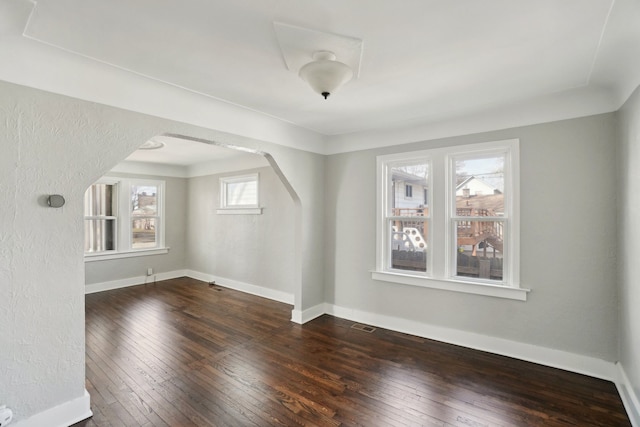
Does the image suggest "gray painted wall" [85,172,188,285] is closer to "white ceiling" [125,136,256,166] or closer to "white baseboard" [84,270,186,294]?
"white baseboard" [84,270,186,294]

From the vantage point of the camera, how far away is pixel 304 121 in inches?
145

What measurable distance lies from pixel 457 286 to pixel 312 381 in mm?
1875

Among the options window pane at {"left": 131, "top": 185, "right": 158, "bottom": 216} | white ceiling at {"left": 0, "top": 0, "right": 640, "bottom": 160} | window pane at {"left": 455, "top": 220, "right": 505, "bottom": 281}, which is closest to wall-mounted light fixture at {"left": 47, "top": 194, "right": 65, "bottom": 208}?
white ceiling at {"left": 0, "top": 0, "right": 640, "bottom": 160}

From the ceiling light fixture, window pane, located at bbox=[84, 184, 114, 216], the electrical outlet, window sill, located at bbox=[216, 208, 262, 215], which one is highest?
the ceiling light fixture

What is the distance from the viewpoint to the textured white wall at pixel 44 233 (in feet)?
6.29

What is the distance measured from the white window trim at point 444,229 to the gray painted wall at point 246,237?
1.62 metres

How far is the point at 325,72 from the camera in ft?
6.64

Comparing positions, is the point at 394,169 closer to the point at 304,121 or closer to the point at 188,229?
the point at 304,121

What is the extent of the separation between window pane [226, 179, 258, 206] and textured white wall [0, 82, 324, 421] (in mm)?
3217

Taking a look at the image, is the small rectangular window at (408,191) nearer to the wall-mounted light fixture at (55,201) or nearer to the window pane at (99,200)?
the wall-mounted light fixture at (55,201)

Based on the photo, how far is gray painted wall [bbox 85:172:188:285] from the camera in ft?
19.1

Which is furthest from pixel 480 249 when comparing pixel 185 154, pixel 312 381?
pixel 185 154

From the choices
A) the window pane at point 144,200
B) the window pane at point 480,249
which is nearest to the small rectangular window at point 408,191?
the window pane at point 480,249

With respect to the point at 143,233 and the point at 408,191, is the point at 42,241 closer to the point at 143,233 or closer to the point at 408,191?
the point at 408,191
